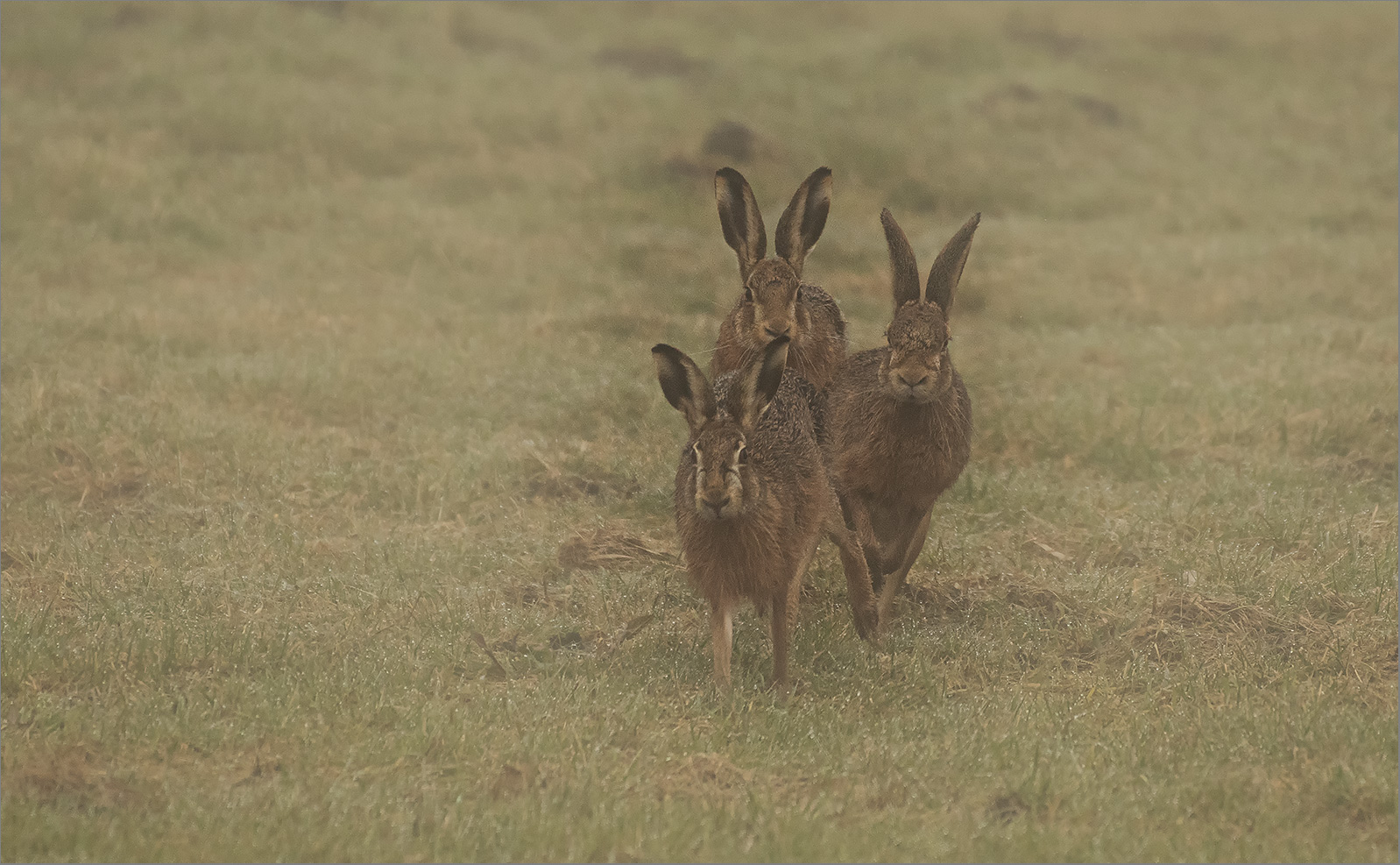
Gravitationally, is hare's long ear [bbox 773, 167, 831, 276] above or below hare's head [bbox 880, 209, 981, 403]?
above

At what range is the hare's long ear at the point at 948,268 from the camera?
730cm

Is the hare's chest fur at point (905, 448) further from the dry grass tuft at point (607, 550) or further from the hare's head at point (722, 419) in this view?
the hare's head at point (722, 419)

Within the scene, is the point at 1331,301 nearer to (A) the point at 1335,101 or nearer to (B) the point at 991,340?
(B) the point at 991,340

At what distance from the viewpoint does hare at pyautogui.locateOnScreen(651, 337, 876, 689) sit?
6148 mm

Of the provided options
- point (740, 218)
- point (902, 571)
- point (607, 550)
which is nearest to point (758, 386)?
point (740, 218)

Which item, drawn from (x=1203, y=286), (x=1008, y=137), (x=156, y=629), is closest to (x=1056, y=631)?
(x=156, y=629)

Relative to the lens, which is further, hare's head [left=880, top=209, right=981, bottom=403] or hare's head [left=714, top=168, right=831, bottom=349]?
hare's head [left=714, top=168, right=831, bottom=349]

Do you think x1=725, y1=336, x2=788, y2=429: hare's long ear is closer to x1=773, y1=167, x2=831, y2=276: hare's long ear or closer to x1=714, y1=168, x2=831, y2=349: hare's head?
x1=714, y1=168, x2=831, y2=349: hare's head

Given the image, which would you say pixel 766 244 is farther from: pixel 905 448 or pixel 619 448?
pixel 619 448

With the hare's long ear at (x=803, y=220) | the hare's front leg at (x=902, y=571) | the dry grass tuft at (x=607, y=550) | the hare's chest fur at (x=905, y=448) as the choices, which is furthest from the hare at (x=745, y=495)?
the dry grass tuft at (x=607, y=550)

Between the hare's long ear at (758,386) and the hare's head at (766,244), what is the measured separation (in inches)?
36.6

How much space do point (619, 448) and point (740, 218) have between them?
102 inches

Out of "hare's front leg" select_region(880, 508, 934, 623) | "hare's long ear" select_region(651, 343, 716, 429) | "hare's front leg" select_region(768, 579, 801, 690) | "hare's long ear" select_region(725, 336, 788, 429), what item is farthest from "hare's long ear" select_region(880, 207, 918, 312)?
"hare's front leg" select_region(768, 579, 801, 690)

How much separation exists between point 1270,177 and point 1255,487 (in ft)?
34.2
